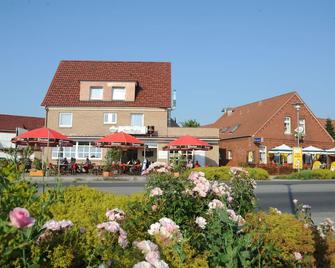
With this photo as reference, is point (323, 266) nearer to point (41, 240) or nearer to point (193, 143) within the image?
point (41, 240)

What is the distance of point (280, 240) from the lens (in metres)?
4.59

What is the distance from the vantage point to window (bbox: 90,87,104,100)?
40438 millimetres

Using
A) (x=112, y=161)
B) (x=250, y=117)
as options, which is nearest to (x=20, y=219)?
(x=112, y=161)

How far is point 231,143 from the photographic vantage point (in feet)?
161

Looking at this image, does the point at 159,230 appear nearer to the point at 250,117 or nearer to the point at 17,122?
the point at 250,117

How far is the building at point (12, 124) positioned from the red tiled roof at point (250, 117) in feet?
104

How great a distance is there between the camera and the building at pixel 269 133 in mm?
44281

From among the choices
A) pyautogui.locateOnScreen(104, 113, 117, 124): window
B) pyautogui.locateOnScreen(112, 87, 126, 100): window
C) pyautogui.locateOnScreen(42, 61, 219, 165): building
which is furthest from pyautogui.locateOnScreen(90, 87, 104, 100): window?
pyautogui.locateOnScreen(104, 113, 117, 124): window

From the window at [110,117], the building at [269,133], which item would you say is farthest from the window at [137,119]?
the building at [269,133]

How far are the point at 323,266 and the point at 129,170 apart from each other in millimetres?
29329

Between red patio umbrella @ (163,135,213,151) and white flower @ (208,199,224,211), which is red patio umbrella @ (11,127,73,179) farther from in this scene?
white flower @ (208,199,224,211)

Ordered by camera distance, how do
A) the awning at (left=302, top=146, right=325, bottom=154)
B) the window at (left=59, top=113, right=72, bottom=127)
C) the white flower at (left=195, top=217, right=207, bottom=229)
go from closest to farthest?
the white flower at (left=195, top=217, right=207, bottom=229)
the window at (left=59, top=113, right=72, bottom=127)
the awning at (left=302, top=146, right=325, bottom=154)

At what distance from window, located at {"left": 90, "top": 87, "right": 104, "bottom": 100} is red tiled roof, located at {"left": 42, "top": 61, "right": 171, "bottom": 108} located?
34.4 inches

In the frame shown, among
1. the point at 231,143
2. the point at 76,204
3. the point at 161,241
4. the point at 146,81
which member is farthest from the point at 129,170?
the point at 161,241
